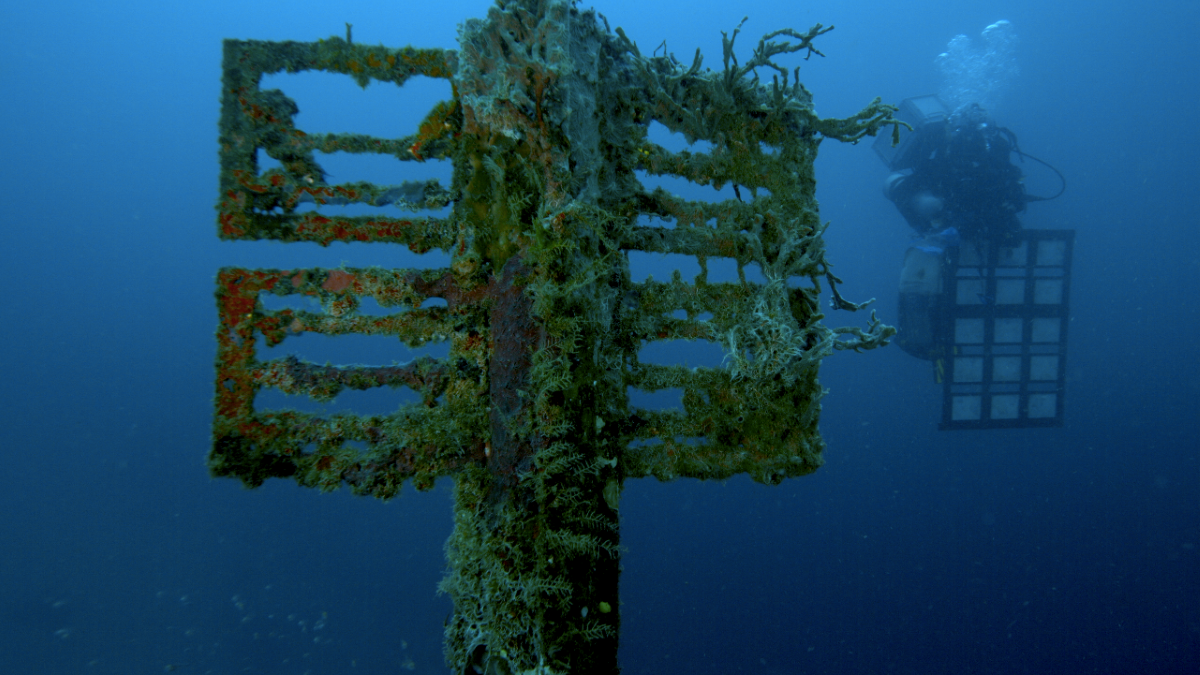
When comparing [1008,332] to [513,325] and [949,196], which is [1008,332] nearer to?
[949,196]

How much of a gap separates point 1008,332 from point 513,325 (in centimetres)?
977

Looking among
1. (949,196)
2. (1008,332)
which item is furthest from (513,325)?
(1008,332)

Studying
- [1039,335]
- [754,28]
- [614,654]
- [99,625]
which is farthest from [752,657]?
[754,28]

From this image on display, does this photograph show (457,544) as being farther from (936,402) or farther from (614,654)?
(936,402)

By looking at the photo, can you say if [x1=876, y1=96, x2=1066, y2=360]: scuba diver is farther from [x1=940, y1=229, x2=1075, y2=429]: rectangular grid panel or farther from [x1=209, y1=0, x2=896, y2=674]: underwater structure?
[x1=209, y1=0, x2=896, y2=674]: underwater structure

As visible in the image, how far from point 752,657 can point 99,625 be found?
21.6 m

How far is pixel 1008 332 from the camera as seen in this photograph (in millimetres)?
8406

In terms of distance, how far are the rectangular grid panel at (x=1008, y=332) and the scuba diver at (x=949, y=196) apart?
0.23m

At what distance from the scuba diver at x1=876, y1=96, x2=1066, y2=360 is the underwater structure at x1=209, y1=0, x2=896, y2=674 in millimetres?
7328

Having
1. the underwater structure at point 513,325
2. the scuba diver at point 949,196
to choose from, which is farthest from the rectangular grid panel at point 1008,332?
the underwater structure at point 513,325

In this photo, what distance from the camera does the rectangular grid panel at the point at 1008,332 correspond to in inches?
325

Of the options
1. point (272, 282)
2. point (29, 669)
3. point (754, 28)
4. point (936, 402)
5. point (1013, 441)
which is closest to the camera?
point (272, 282)

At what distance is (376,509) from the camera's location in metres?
19.7

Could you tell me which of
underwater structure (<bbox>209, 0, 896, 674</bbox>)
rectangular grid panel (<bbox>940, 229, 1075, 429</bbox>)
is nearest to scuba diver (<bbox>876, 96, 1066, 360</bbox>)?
rectangular grid panel (<bbox>940, 229, 1075, 429</bbox>)
